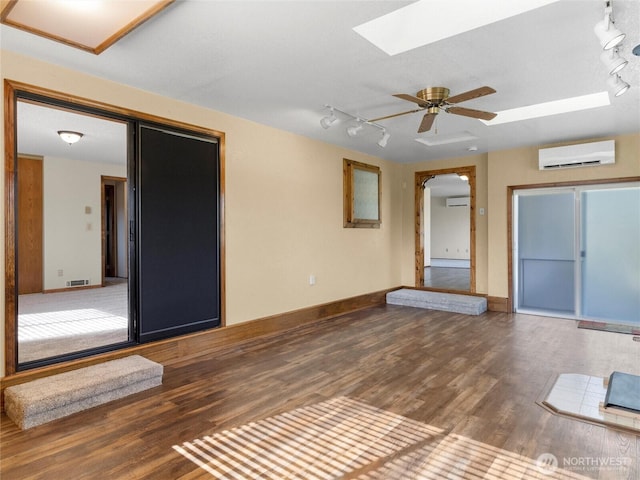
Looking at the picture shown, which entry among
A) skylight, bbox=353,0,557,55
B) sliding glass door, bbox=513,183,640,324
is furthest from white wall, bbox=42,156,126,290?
sliding glass door, bbox=513,183,640,324

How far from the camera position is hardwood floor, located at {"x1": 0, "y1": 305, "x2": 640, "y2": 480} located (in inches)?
78.3

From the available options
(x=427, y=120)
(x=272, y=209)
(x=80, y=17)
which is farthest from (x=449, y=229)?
(x=80, y=17)

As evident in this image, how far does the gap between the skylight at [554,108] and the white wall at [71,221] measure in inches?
291

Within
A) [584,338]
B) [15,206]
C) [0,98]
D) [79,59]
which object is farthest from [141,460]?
[584,338]

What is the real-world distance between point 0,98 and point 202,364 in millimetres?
2615

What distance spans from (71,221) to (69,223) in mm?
53

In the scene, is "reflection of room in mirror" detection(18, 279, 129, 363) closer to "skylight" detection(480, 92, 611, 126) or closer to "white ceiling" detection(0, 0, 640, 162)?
"white ceiling" detection(0, 0, 640, 162)

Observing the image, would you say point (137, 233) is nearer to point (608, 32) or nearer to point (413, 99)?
point (413, 99)

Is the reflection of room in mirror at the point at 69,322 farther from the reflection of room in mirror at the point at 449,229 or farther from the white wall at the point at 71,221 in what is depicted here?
the reflection of room in mirror at the point at 449,229

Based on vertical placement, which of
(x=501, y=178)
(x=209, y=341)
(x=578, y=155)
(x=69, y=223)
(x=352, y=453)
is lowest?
(x=352, y=453)

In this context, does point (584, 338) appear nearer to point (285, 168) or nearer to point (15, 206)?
point (285, 168)

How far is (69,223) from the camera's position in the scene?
7.38m

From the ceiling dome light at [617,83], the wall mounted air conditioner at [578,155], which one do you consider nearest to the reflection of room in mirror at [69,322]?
the ceiling dome light at [617,83]

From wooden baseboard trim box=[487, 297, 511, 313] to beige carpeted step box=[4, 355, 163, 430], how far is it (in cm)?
504
